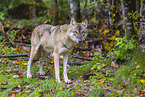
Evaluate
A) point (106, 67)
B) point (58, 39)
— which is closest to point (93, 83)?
point (106, 67)

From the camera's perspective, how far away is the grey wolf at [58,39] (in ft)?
17.2

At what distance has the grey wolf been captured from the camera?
5.25 m

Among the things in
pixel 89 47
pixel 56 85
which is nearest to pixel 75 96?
pixel 56 85

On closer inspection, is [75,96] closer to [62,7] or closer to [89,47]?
[89,47]

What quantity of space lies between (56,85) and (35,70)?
6.60ft

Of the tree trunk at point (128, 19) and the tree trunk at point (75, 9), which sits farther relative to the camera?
the tree trunk at point (75, 9)

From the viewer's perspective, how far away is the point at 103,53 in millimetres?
6984

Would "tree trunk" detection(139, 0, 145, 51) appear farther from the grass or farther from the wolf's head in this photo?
the wolf's head

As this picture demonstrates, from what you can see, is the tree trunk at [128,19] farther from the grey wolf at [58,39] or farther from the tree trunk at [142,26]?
the grey wolf at [58,39]

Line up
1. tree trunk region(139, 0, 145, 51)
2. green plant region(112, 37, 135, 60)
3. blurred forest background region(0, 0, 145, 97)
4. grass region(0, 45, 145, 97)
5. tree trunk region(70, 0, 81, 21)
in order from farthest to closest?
tree trunk region(70, 0, 81, 21) → green plant region(112, 37, 135, 60) → tree trunk region(139, 0, 145, 51) → blurred forest background region(0, 0, 145, 97) → grass region(0, 45, 145, 97)

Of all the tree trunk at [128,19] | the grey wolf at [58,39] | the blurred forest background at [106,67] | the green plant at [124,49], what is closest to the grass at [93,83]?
the blurred forest background at [106,67]

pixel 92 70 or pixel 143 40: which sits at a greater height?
pixel 143 40

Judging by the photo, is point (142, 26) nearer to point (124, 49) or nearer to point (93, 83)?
point (124, 49)

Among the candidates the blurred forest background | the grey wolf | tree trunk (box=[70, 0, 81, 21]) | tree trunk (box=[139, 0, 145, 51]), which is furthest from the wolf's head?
tree trunk (box=[70, 0, 81, 21])
